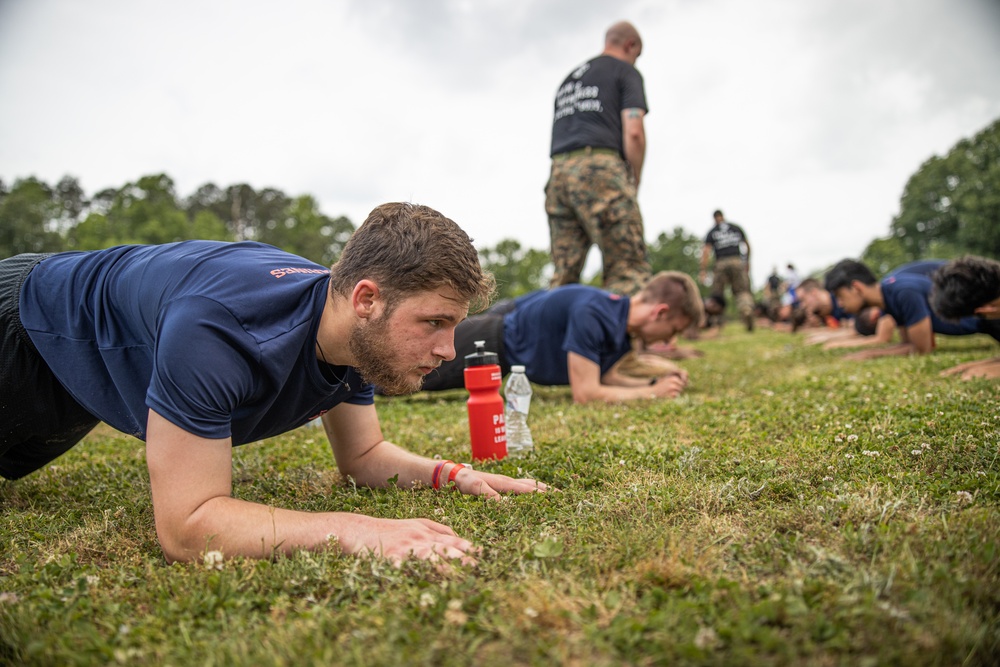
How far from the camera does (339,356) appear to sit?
2770 millimetres

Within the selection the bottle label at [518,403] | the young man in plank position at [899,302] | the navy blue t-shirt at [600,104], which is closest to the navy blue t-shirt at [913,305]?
the young man in plank position at [899,302]

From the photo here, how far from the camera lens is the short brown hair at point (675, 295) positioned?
20.4ft

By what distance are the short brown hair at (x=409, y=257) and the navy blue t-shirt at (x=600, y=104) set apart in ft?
17.6

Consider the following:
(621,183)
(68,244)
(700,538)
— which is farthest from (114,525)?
(68,244)

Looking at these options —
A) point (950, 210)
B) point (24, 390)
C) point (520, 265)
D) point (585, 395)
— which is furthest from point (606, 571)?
point (950, 210)

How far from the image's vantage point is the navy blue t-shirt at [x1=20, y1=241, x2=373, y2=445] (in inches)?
86.7

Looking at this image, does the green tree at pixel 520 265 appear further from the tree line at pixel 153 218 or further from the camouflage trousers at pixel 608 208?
the camouflage trousers at pixel 608 208

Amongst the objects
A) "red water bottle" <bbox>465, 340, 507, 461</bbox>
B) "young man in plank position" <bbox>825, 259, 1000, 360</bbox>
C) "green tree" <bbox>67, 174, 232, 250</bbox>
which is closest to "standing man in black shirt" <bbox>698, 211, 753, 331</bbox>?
"young man in plank position" <bbox>825, 259, 1000, 360</bbox>

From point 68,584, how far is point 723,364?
8.53 metres

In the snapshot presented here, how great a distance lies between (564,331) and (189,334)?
4631mm

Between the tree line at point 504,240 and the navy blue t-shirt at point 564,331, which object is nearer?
the navy blue t-shirt at point 564,331

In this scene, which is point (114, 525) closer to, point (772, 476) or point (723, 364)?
point (772, 476)

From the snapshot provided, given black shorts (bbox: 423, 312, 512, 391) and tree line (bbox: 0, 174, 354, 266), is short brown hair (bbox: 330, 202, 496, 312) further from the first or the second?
tree line (bbox: 0, 174, 354, 266)

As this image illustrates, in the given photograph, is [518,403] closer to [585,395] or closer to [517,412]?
[517,412]
